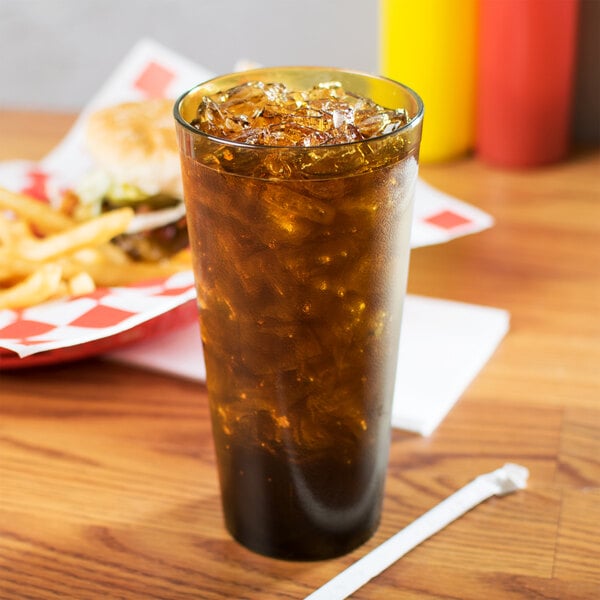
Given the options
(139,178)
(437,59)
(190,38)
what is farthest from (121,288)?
(190,38)

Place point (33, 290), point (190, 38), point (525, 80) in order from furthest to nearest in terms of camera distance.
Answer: point (190, 38)
point (525, 80)
point (33, 290)

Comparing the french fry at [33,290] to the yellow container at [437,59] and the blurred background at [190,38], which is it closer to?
the yellow container at [437,59]

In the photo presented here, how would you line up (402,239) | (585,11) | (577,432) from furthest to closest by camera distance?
(585,11)
(577,432)
(402,239)

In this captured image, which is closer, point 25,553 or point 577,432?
point 25,553

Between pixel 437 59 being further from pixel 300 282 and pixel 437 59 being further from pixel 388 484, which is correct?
pixel 300 282

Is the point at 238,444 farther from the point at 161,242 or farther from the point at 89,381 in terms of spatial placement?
the point at 161,242

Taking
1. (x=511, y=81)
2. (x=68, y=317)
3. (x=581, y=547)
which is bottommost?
(x=581, y=547)

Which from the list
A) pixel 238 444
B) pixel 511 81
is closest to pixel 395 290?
pixel 238 444

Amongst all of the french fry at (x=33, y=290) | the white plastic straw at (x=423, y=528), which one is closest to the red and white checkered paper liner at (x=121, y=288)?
the french fry at (x=33, y=290)
